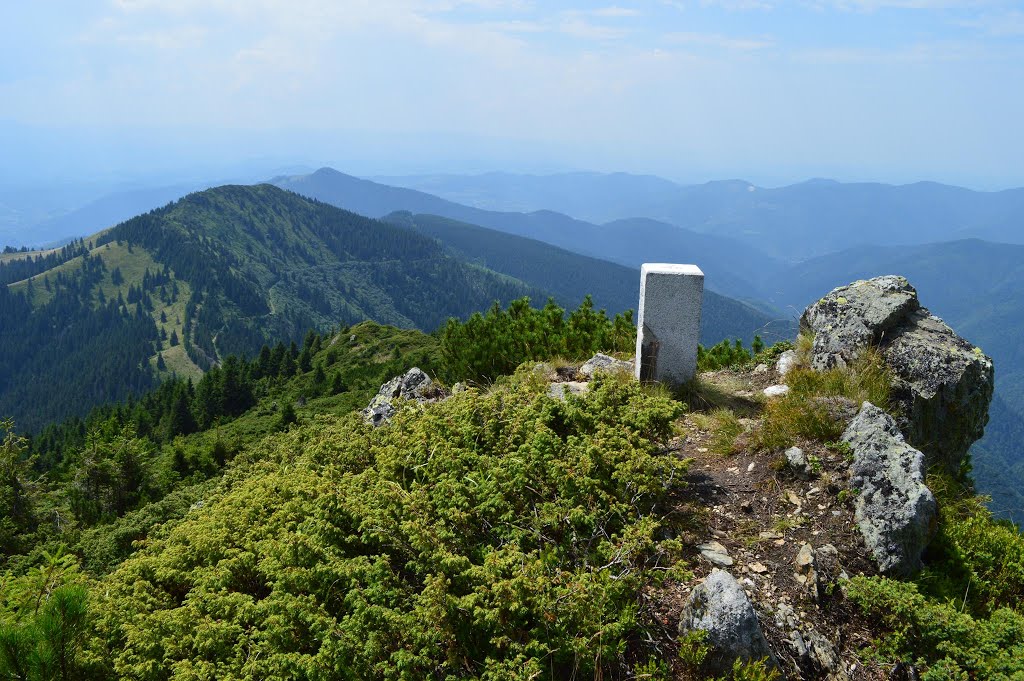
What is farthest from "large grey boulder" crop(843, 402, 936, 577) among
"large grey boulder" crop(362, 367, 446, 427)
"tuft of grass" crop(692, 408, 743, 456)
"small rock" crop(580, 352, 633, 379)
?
"large grey boulder" crop(362, 367, 446, 427)

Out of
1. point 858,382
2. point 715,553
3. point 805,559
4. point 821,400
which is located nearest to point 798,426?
point 821,400

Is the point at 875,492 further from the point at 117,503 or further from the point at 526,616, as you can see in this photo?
the point at 117,503

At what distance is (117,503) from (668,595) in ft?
111

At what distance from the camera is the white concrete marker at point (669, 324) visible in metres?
10.2

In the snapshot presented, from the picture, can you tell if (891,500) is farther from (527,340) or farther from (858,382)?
→ (527,340)

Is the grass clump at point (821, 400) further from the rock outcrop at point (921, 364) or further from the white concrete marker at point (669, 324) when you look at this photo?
the white concrete marker at point (669, 324)

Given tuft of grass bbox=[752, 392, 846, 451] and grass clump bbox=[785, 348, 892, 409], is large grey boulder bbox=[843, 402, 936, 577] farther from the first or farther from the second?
grass clump bbox=[785, 348, 892, 409]

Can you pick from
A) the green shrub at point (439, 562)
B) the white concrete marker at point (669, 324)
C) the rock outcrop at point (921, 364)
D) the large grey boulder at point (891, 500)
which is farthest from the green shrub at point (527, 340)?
the large grey boulder at point (891, 500)

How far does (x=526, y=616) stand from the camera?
4980mm

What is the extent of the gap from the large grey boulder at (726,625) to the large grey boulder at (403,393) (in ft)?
23.5

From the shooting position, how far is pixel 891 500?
6.36 meters

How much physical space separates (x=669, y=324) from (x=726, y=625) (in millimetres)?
6150

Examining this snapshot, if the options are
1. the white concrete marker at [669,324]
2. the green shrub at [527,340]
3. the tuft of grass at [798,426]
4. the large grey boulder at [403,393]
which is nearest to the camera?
the tuft of grass at [798,426]

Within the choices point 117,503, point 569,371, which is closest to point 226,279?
point 117,503
